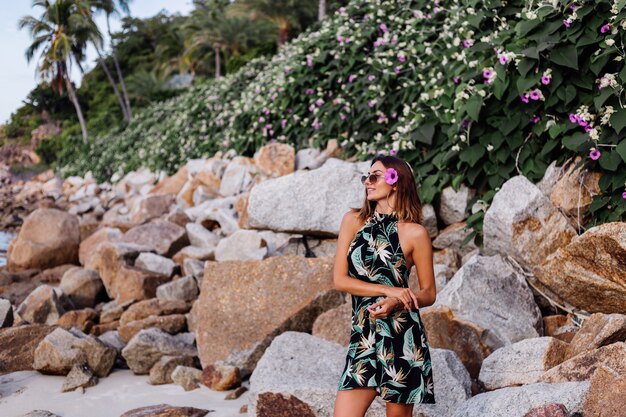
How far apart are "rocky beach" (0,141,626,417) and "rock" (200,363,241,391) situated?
0.01 meters

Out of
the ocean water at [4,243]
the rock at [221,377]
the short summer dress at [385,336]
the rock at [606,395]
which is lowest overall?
the ocean water at [4,243]

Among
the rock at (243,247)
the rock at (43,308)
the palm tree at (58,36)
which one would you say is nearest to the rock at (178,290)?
the rock at (243,247)

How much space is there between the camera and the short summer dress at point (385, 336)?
102 inches

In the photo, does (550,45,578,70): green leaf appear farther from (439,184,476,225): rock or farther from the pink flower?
the pink flower

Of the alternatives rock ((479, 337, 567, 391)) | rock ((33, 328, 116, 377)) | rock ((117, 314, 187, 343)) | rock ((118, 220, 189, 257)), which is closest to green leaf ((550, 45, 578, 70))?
rock ((479, 337, 567, 391))

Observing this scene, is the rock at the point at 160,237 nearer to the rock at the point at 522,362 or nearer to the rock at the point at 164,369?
the rock at the point at 164,369

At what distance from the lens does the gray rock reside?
9.92 feet

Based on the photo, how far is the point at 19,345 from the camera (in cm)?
564

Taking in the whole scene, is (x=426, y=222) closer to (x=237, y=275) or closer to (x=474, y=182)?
(x=474, y=182)

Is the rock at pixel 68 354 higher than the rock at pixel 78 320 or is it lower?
higher

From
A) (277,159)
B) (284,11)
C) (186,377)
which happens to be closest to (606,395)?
(186,377)

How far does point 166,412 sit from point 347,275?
2114 mm

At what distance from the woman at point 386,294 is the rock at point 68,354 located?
10.9ft

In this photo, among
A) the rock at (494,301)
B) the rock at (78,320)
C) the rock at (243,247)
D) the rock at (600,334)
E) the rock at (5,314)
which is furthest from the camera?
the rock at (243,247)
